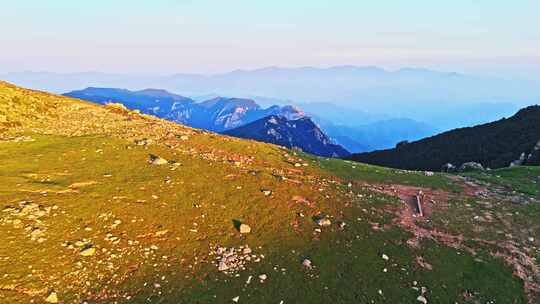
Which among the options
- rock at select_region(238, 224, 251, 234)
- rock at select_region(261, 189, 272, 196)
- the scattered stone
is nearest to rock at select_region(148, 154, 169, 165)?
rock at select_region(261, 189, 272, 196)

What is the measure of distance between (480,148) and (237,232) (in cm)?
9970

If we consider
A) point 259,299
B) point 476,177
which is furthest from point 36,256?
point 476,177

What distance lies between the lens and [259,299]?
19.1 m

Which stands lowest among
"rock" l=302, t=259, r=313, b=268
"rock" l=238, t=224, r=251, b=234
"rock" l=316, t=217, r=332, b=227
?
"rock" l=302, t=259, r=313, b=268

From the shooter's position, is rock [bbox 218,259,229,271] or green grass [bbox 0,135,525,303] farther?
rock [bbox 218,259,229,271]

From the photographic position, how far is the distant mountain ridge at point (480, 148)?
87.1 m

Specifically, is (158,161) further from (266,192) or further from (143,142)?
(266,192)

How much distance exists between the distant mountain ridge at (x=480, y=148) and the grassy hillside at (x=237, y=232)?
55846mm

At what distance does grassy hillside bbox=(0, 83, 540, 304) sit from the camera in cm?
1959

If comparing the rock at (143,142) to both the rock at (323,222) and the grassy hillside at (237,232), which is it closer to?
the grassy hillside at (237,232)

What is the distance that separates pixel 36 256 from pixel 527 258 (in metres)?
27.3

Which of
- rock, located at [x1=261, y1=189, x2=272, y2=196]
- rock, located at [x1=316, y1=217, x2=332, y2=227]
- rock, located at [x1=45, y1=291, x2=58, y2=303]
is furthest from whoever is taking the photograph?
rock, located at [x1=261, y1=189, x2=272, y2=196]

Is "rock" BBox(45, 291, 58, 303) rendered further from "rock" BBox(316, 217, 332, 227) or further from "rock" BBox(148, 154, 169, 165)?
"rock" BBox(148, 154, 169, 165)

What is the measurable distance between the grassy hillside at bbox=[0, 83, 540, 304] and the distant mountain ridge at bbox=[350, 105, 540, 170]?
183 feet
